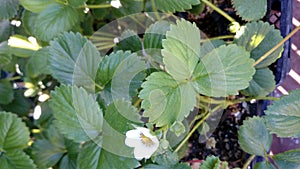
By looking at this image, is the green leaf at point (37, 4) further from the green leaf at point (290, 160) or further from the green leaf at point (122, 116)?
the green leaf at point (290, 160)

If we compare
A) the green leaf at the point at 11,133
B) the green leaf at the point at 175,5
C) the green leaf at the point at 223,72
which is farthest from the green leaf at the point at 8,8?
the green leaf at the point at 223,72

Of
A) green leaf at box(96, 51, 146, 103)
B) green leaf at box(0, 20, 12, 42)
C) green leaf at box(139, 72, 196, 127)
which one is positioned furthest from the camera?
green leaf at box(0, 20, 12, 42)

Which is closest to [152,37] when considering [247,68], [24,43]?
[247,68]

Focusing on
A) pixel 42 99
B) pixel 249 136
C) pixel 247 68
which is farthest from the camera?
pixel 42 99

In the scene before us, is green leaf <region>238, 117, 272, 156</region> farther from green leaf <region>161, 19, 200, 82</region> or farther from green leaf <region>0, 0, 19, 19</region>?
green leaf <region>0, 0, 19, 19</region>

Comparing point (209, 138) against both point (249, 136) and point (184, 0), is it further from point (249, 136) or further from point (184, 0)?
point (184, 0)

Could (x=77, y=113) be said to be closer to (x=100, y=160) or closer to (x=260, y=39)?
(x=100, y=160)

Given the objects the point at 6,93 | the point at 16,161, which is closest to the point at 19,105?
the point at 6,93

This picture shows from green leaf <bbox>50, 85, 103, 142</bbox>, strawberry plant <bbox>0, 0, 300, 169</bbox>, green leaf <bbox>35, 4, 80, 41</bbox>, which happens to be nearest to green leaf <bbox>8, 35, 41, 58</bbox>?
strawberry plant <bbox>0, 0, 300, 169</bbox>
